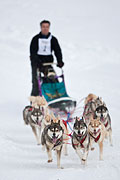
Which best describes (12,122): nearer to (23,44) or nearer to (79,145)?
(79,145)

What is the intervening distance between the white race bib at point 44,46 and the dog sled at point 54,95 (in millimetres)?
264

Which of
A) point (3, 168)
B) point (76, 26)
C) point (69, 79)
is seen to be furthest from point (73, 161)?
point (76, 26)

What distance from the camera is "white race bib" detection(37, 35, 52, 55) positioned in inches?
237

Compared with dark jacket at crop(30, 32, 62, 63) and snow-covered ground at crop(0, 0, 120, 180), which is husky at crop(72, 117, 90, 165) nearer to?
snow-covered ground at crop(0, 0, 120, 180)

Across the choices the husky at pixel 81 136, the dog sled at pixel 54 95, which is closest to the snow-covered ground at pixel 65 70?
the husky at pixel 81 136

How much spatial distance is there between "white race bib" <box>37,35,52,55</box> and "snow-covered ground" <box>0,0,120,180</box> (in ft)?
4.35

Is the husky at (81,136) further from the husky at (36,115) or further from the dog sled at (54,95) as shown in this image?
the dog sled at (54,95)

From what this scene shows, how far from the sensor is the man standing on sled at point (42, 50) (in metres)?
5.88

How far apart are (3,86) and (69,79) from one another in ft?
7.21

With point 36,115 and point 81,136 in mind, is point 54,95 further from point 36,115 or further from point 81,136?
point 81,136

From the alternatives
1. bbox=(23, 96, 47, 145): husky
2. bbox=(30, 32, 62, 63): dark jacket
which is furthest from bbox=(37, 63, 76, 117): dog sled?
bbox=(23, 96, 47, 145): husky

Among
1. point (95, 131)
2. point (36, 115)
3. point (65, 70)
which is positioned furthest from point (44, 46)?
point (65, 70)

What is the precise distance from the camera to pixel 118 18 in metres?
19.0

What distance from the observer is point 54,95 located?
5.76 metres
